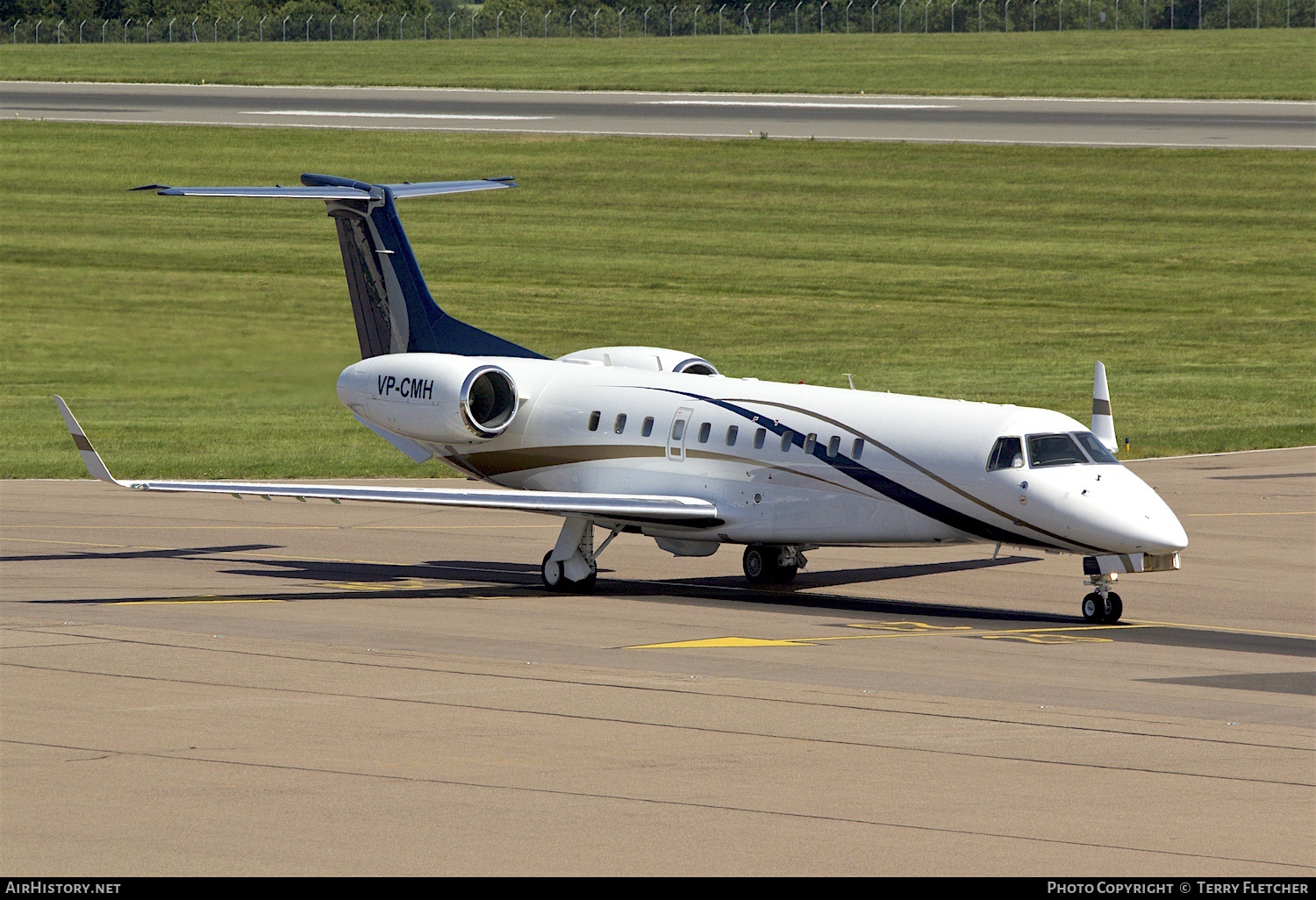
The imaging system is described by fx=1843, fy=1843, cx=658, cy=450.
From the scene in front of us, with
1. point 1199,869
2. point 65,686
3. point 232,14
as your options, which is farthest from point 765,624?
point 232,14

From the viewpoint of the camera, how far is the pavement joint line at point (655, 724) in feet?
50.3

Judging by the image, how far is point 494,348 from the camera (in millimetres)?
32156

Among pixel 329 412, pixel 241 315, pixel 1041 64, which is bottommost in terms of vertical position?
pixel 329 412

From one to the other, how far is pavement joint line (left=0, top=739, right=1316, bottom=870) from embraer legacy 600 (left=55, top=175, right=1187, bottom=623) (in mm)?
10666

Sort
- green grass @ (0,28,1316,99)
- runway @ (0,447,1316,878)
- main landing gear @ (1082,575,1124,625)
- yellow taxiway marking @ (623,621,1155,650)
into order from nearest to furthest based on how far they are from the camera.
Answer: runway @ (0,447,1316,878) → yellow taxiway marking @ (623,621,1155,650) → main landing gear @ (1082,575,1124,625) → green grass @ (0,28,1316,99)

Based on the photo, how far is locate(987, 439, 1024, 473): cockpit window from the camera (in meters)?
24.2

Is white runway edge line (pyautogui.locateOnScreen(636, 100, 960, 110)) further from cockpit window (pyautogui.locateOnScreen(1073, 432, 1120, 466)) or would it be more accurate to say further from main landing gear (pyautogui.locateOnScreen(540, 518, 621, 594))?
cockpit window (pyautogui.locateOnScreen(1073, 432, 1120, 466))

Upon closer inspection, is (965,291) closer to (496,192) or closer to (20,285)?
(496,192)

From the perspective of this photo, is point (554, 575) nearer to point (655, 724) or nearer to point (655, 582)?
point (655, 582)

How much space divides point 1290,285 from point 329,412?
33644mm

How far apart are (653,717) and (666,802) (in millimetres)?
3334

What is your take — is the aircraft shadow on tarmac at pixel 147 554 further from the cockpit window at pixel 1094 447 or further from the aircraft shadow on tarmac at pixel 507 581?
the cockpit window at pixel 1094 447

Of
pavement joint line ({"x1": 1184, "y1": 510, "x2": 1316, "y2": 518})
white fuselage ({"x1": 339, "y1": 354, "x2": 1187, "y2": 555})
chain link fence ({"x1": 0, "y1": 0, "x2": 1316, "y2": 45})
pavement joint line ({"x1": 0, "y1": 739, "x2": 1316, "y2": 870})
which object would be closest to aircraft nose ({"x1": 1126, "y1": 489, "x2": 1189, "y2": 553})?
white fuselage ({"x1": 339, "y1": 354, "x2": 1187, "y2": 555})

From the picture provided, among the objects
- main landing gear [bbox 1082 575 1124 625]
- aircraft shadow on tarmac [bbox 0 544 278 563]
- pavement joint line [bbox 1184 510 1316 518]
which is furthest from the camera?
pavement joint line [bbox 1184 510 1316 518]
